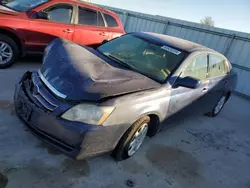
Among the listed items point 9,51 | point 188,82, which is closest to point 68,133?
point 188,82

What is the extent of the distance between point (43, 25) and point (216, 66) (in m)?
3.76

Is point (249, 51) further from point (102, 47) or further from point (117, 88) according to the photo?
point (117, 88)

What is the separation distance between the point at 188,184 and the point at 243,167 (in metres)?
1.31

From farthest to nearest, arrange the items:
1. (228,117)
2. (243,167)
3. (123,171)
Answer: (228,117)
(243,167)
(123,171)

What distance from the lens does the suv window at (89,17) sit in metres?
6.02

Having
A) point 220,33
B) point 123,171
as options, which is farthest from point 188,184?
point 220,33

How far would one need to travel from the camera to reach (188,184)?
3105mm

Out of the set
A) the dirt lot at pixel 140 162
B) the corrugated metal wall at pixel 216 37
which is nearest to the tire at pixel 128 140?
the dirt lot at pixel 140 162

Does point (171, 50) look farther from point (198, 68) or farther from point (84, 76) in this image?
point (84, 76)

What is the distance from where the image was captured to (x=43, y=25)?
212 inches

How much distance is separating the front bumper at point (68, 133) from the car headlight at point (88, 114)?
0.05 meters

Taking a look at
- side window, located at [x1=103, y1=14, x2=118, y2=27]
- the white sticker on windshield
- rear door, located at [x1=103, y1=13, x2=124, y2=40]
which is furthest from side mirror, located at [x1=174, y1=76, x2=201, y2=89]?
side window, located at [x1=103, y1=14, x2=118, y2=27]

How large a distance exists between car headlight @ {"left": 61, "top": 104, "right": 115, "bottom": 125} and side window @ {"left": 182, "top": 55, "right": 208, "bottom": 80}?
1.59m

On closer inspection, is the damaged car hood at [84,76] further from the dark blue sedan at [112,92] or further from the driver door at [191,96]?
the driver door at [191,96]
